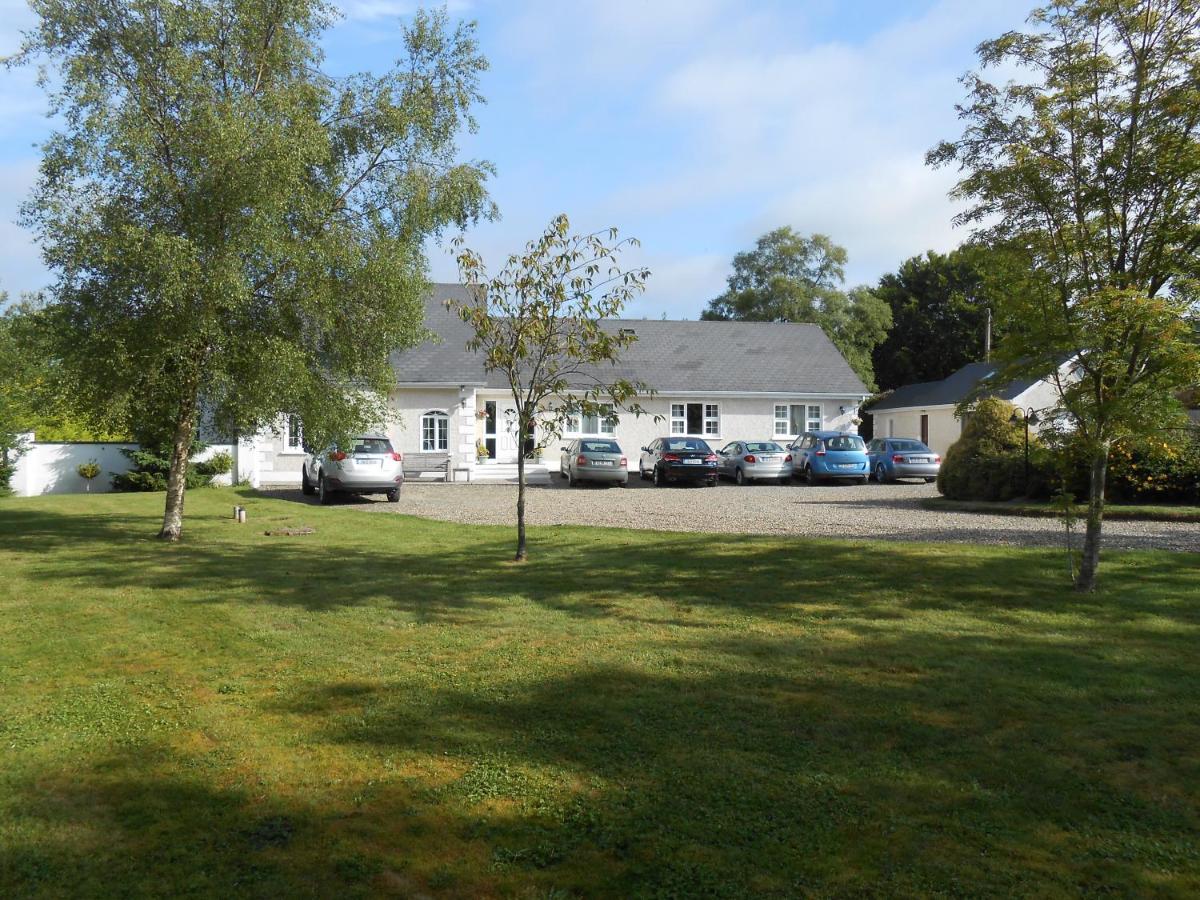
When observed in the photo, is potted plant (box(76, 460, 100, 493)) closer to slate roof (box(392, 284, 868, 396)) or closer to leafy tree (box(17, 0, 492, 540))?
slate roof (box(392, 284, 868, 396))

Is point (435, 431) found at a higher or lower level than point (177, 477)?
higher

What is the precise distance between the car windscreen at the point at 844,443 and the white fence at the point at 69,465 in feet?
58.7

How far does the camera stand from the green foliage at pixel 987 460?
1952 cm

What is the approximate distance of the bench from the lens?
28688mm

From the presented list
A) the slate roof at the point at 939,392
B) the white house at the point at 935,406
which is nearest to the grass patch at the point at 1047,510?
the white house at the point at 935,406

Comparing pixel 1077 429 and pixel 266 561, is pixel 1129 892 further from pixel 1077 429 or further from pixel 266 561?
pixel 266 561

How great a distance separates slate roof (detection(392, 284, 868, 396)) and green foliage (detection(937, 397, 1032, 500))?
13.7 m

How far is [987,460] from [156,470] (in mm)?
22076

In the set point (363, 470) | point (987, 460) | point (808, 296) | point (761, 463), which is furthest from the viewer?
point (808, 296)

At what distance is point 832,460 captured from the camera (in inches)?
1080

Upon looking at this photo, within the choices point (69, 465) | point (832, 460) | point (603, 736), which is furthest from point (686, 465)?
point (603, 736)

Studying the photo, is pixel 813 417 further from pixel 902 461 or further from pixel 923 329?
pixel 923 329

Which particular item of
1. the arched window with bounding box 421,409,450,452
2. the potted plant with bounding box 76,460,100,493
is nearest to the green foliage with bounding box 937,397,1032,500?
the arched window with bounding box 421,409,450,452

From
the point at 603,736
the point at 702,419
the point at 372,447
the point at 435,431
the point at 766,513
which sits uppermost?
the point at 702,419
